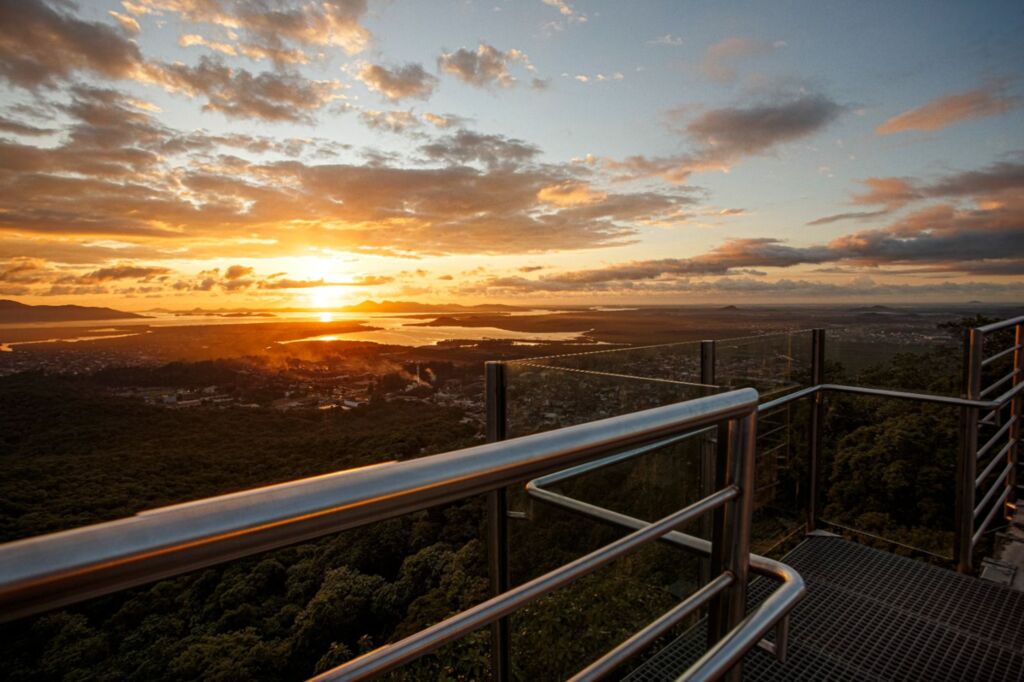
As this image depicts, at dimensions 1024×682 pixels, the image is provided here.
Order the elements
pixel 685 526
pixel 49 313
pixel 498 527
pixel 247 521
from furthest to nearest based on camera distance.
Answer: pixel 49 313, pixel 498 527, pixel 685 526, pixel 247 521

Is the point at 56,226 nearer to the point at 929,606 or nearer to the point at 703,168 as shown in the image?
the point at 703,168

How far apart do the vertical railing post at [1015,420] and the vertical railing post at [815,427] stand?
4.30 feet

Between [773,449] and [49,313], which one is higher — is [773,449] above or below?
below

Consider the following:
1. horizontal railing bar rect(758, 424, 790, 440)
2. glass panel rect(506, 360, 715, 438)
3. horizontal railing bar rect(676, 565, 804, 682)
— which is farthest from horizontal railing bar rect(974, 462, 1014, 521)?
horizontal railing bar rect(676, 565, 804, 682)

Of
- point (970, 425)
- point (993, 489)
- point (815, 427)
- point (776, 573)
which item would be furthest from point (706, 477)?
point (993, 489)

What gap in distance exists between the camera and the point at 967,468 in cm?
303

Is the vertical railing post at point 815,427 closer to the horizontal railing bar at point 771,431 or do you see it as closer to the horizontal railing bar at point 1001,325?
the horizontal railing bar at point 771,431

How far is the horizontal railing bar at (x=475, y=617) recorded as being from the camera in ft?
1.82

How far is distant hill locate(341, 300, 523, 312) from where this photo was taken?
3817cm

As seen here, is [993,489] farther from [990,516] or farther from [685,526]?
[685,526]

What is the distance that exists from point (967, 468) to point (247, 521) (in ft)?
13.1

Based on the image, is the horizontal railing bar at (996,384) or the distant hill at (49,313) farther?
the distant hill at (49,313)

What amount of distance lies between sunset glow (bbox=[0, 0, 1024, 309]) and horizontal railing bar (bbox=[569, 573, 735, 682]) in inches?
281

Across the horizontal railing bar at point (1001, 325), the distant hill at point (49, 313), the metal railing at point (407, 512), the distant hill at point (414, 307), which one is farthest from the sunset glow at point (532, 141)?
the distant hill at point (414, 307)
